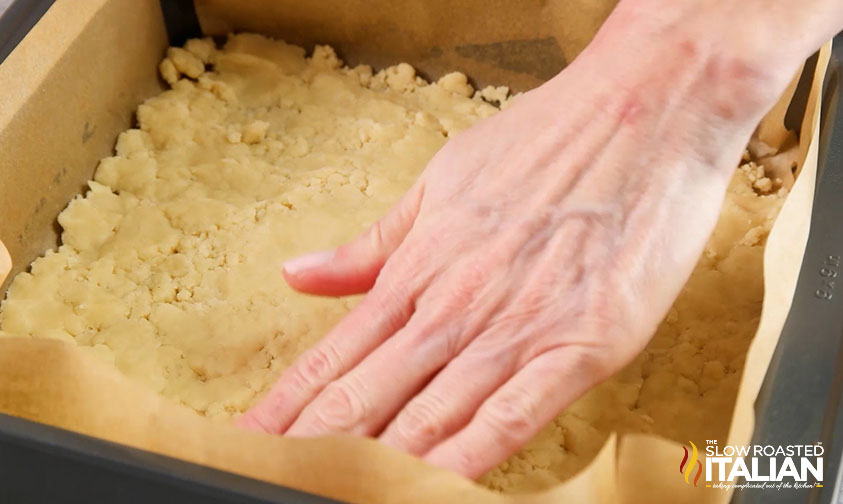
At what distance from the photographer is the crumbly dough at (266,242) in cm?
66

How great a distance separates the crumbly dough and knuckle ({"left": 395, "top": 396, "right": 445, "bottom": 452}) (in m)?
0.08

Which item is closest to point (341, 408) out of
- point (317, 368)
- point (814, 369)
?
point (317, 368)

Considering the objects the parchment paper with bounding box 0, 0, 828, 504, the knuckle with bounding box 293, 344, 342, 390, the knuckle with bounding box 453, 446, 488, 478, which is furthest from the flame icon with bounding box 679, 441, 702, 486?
the knuckle with bounding box 293, 344, 342, 390

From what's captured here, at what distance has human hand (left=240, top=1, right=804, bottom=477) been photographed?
555 mm

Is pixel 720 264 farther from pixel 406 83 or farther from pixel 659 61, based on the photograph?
pixel 406 83

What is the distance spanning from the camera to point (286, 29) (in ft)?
3.06

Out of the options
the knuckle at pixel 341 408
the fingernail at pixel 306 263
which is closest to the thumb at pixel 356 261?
the fingernail at pixel 306 263

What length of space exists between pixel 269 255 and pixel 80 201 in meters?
0.18

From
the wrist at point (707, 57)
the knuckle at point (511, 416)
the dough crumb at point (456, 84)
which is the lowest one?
the knuckle at point (511, 416)

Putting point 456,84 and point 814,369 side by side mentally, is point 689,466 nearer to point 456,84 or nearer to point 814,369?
point 814,369

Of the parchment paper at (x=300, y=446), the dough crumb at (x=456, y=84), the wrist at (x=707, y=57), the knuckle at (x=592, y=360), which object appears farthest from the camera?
the dough crumb at (x=456, y=84)

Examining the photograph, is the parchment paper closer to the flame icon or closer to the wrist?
the flame icon

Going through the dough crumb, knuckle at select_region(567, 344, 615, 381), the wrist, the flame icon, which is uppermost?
Answer: the wrist

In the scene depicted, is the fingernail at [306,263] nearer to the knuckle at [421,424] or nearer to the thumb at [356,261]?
the thumb at [356,261]
